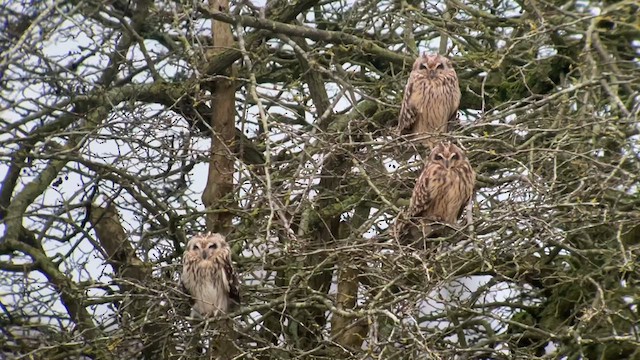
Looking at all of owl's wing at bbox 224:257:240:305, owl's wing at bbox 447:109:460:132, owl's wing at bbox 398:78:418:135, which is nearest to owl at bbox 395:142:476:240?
owl's wing at bbox 447:109:460:132

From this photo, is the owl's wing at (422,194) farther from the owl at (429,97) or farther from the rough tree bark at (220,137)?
the rough tree bark at (220,137)

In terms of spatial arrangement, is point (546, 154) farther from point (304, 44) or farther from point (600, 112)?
point (304, 44)

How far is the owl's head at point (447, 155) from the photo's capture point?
588 cm

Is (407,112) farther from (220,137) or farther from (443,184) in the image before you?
(220,137)

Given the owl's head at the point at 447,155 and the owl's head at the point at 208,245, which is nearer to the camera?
the owl's head at the point at 447,155

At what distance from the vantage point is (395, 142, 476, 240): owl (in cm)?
588

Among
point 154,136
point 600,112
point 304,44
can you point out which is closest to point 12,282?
point 154,136

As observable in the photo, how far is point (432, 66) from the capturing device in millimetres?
6691

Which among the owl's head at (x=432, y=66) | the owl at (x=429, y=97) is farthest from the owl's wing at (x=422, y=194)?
the owl's head at (x=432, y=66)

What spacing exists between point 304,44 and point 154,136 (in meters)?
1.38

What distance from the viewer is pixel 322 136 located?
5883mm

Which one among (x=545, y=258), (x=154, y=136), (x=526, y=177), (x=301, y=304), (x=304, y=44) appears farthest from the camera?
(x=304, y=44)

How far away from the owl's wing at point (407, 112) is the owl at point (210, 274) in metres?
1.27

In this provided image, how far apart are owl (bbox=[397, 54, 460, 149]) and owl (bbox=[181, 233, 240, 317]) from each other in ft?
4.19
